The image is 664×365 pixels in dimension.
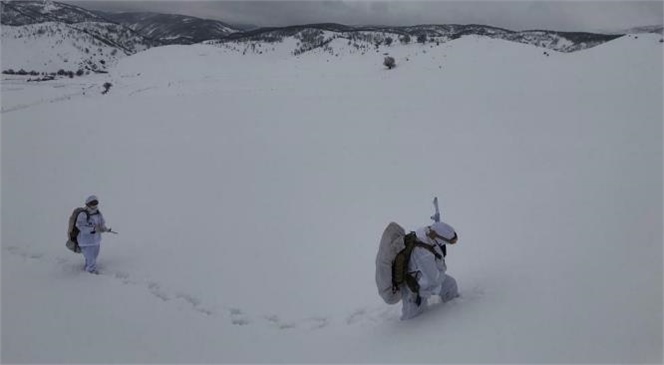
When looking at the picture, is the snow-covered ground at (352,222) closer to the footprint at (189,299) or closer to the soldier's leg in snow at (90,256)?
the footprint at (189,299)

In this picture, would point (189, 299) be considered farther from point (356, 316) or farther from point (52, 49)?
point (52, 49)

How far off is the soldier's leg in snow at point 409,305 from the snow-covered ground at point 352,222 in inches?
4.6

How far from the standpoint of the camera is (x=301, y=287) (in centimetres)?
813

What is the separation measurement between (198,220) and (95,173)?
6448 mm

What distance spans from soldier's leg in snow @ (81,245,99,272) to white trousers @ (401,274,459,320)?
20.4 ft

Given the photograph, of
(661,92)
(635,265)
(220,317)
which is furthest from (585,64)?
(220,317)

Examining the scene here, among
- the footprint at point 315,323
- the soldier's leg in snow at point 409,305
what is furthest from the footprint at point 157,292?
the soldier's leg in snow at point 409,305

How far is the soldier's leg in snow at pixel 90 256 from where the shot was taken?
9.02 meters

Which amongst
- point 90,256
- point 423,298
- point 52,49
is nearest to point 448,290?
point 423,298

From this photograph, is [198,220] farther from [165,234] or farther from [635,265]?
[635,265]

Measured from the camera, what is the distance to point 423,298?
6074 millimetres

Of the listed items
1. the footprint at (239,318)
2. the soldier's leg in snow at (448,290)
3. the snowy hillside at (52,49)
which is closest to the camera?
the soldier's leg in snow at (448,290)

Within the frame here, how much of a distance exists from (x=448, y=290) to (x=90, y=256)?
22.4 ft

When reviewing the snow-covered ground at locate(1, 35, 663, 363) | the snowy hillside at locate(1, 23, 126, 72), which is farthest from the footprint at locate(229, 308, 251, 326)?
the snowy hillside at locate(1, 23, 126, 72)
